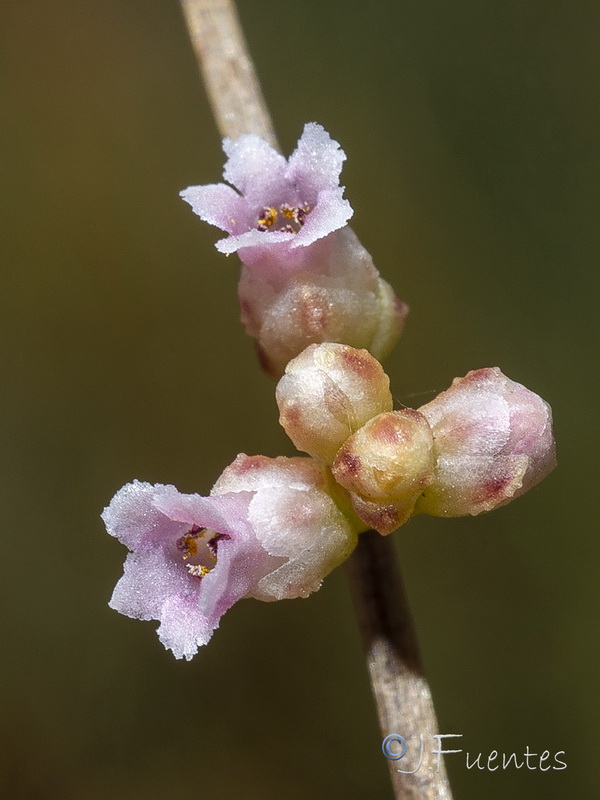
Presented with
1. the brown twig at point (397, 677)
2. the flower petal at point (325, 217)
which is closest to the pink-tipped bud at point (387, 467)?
the brown twig at point (397, 677)

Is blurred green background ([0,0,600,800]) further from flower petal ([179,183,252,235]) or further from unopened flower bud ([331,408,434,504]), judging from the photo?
unopened flower bud ([331,408,434,504])

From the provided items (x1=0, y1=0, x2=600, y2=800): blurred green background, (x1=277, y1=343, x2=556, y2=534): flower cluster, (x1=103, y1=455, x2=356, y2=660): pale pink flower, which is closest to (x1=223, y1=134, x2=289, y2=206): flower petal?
(x1=277, y1=343, x2=556, y2=534): flower cluster

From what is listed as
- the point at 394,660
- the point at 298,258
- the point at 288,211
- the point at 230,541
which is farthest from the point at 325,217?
the point at 394,660

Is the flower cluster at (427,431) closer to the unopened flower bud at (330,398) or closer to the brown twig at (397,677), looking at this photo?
the unopened flower bud at (330,398)

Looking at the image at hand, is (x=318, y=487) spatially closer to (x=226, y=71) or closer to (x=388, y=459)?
(x=388, y=459)

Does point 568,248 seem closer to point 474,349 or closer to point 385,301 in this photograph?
point 474,349
